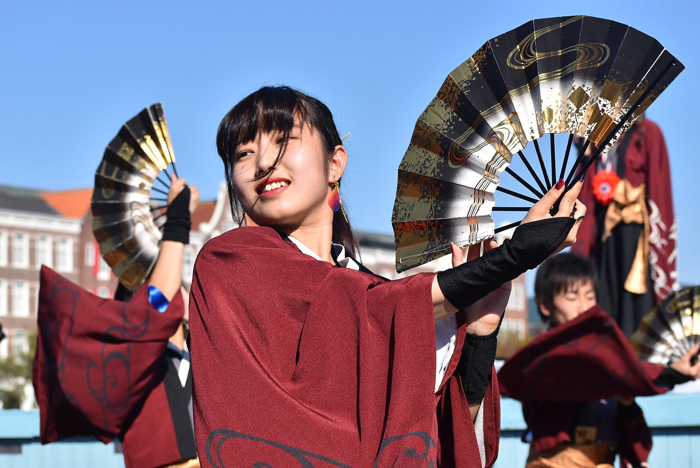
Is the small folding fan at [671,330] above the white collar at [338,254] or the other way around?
the other way around

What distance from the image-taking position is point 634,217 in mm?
5781

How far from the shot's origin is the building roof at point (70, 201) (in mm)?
42438

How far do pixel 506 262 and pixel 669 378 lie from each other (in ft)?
9.18

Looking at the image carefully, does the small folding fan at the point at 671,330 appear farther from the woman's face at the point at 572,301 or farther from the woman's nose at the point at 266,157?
the woman's nose at the point at 266,157

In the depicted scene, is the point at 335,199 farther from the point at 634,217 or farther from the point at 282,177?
the point at 634,217

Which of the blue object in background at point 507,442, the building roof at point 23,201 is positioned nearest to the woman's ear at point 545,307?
the blue object in background at point 507,442

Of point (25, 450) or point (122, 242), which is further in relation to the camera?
point (25, 450)

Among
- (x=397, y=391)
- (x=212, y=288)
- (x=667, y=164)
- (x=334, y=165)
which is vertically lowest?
(x=397, y=391)

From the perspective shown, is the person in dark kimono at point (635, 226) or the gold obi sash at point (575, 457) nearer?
the gold obi sash at point (575, 457)

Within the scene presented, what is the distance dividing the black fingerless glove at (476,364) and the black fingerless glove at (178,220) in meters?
2.08

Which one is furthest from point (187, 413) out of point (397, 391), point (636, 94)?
point (636, 94)

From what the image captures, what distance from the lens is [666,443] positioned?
17.8 feet

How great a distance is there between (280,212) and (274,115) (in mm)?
255

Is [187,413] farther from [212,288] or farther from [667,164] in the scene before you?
[667,164]
